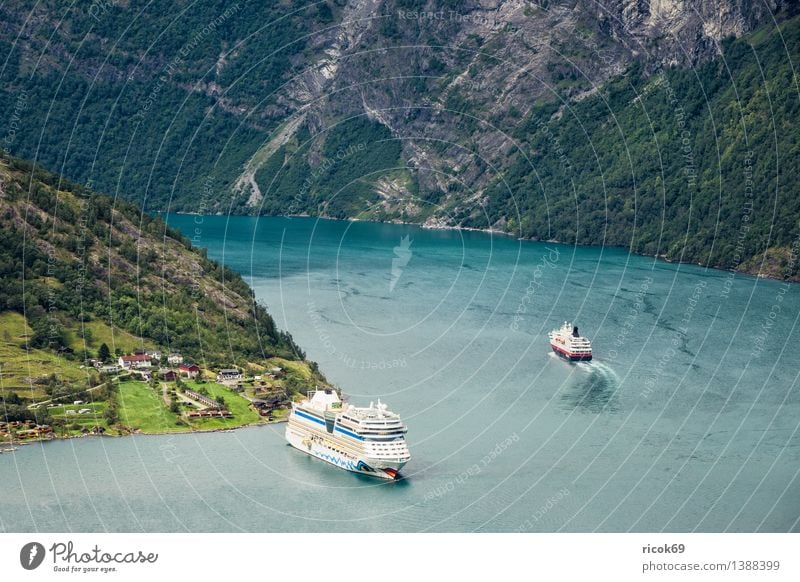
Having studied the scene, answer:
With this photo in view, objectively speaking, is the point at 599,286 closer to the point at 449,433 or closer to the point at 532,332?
the point at 532,332

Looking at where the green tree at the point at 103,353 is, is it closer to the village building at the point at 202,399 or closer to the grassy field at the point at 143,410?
the grassy field at the point at 143,410

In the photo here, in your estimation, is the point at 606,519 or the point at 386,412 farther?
the point at 386,412

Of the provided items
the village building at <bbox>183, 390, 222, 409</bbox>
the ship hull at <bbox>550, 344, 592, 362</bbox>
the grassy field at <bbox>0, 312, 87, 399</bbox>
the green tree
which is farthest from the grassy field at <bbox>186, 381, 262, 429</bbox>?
the ship hull at <bbox>550, 344, 592, 362</bbox>

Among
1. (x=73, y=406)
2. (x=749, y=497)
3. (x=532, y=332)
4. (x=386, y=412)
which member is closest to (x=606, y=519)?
(x=749, y=497)

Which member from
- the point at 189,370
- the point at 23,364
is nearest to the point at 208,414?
the point at 189,370

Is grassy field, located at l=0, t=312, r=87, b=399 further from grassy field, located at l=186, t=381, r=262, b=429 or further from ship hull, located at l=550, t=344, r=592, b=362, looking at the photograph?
ship hull, located at l=550, t=344, r=592, b=362

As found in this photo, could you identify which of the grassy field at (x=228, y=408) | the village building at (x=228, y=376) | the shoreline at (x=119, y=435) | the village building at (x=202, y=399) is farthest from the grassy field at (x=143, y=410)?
the village building at (x=228, y=376)
